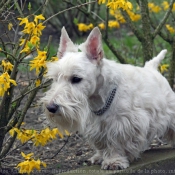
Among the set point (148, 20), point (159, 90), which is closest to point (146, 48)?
point (148, 20)

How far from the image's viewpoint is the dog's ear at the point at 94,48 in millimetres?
4074

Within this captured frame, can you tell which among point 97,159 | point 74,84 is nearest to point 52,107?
point 74,84

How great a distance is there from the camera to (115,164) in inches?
168

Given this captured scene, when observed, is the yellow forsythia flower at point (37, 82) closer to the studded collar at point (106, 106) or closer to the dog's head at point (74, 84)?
the dog's head at point (74, 84)

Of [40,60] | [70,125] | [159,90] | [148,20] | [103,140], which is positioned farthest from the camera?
[148,20]

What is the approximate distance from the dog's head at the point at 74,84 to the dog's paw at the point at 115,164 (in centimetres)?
38

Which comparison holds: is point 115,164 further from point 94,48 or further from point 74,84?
point 94,48

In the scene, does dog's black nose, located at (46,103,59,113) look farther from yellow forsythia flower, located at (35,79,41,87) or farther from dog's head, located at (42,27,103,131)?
yellow forsythia flower, located at (35,79,41,87)

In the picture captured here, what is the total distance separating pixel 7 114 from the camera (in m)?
4.41

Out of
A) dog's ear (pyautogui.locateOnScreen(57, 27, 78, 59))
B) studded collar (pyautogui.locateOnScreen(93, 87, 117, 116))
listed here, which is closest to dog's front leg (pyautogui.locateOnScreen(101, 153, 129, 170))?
studded collar (pyautogui.locateOnScreen(93, 87, 117, 116))

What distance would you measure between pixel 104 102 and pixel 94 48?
1.36 ft

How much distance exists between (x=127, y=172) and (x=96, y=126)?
42cm

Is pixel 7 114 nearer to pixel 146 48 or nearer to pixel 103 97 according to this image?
pixel 103 97

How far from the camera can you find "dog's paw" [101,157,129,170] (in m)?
4.27
